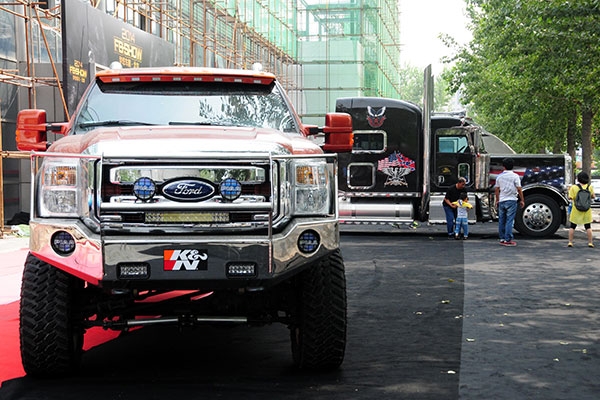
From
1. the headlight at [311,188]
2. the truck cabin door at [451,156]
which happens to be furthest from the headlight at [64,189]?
the truck cabin door at [451,156]

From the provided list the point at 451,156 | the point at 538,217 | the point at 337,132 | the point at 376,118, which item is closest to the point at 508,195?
the point at 538,217

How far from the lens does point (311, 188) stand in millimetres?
5699

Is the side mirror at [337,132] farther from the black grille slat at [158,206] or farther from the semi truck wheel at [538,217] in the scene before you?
the semi truck wheel at [538,217]

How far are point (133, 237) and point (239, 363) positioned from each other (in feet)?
5.37

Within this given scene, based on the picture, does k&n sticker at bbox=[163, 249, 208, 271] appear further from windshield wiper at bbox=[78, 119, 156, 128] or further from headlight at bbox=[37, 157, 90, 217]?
windshield wiper at bbox=[78, 119, 156, 128]

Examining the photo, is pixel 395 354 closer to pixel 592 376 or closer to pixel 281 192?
pixel 592 376

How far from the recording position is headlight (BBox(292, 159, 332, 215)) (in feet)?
18.5

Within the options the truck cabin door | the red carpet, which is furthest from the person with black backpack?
the red carpet

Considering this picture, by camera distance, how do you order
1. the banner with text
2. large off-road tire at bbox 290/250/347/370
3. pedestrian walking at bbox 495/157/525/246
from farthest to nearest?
pedestrian walking at bbox 495/157/525/246 → the banner with text → large off-road tire at bbox 290/250/347/370

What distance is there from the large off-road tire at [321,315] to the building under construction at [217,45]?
5776 mm

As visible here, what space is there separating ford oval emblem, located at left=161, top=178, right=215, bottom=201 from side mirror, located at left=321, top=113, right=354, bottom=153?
1.64 metres

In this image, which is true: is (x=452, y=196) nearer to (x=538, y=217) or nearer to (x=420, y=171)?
(x=420, y=171)

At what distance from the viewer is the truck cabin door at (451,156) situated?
66.9 ft

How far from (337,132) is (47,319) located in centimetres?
258
